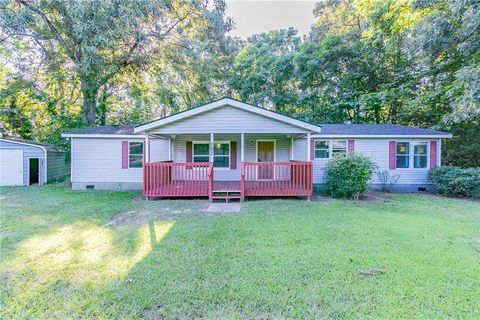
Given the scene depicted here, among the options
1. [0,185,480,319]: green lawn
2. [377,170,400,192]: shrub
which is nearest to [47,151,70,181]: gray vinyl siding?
[0,185,480,319]: green lawn

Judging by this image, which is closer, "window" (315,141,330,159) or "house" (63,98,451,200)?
"house" (63,98,451,200)

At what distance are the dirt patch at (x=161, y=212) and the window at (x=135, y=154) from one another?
314cm

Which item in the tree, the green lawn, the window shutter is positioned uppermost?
the tree

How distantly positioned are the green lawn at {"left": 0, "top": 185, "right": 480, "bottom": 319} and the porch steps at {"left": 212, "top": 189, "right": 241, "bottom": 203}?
173cm

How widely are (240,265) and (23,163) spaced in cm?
1404

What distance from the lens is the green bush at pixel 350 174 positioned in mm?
8625

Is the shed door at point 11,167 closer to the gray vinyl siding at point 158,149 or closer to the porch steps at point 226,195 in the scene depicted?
the gray vinyl siding at point 158,149

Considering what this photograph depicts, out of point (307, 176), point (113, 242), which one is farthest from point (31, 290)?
point (307, 176)

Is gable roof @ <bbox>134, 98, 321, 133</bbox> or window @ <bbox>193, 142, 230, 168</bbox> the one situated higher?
gable roof @ <bbox>134, 98, 321, 133</bbox>

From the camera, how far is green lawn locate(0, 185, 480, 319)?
2674 millimetres

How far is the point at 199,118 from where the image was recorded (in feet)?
28.9

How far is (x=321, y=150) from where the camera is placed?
36.9 feet

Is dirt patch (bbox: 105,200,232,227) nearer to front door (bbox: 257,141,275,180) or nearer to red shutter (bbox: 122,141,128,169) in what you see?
red shutter (bbox: 122,141,128,169)

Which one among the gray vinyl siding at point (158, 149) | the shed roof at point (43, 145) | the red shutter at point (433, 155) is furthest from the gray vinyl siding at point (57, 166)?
the red shutter at point (433, 155)
